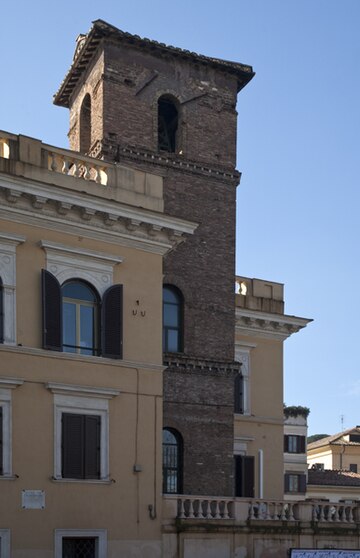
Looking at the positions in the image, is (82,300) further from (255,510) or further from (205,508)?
(255,510)

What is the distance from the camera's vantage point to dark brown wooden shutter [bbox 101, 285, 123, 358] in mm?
22656

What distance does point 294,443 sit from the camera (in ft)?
179

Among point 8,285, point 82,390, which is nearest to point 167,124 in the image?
point 8,285

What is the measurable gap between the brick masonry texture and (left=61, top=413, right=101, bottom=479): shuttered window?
Answer: 585cm

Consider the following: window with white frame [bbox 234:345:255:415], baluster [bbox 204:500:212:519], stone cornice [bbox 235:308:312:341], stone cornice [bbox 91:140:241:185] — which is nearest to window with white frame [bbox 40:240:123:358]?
baluster [bbox 204:500:212:519]

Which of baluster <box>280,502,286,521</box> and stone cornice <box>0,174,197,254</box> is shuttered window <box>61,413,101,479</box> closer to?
stone cornice <box>0,174,197,254</box>

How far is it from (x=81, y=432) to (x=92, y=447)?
453 mm

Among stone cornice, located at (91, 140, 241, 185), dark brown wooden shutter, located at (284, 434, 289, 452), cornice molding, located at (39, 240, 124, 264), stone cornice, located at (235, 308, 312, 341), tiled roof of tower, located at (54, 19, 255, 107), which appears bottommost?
dark brown wooden shutter, located at (284, 434, 289, 452)

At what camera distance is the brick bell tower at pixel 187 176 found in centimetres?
2819

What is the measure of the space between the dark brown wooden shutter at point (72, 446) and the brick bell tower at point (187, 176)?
6129mm

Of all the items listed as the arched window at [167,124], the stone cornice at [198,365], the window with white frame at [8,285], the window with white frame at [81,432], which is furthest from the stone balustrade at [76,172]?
the arched window at [167,124]

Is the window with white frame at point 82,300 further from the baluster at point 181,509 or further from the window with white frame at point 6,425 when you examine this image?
the baluster at point 181,509

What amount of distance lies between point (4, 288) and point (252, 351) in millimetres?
14389

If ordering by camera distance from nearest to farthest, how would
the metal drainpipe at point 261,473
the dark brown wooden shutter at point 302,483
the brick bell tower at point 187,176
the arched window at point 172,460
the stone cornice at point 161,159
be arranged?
1. the arched window at point 172,460
2. the stone cornice at point 161,159
3. the brick bell tower at point 187,176
4. the metal drainpipe at point 261,473
5. the dark brown wooden shutter at point 302,483
